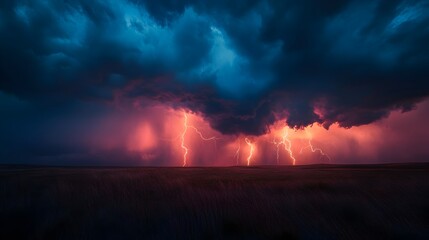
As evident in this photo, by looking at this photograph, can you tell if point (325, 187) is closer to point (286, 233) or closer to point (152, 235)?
point (286, 233)

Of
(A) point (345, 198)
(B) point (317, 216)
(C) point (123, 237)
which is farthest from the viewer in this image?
(A) point (345, 198)

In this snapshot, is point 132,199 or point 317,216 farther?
point 132,199

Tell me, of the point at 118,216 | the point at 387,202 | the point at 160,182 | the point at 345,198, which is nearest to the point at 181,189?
the point at 160,182

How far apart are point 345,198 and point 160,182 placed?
801 cm

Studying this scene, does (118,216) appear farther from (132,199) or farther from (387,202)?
(387,202)

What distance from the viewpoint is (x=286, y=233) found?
6.59 metres

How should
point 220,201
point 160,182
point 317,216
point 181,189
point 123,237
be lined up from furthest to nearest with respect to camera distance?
point 160,182 < point 181,189 < point 220,201 < point 317,216 < point 123,237

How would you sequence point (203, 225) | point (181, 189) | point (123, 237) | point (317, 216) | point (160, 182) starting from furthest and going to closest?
point (160, 182) < point (181, 189) < point (317, 216) < point (203, 225) < point (123, 237)

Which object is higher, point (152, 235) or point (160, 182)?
point (160, 182)

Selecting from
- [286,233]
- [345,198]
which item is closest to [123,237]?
[286,233]

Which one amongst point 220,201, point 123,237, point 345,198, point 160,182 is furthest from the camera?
point 160,182

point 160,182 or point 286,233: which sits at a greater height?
point 160,182

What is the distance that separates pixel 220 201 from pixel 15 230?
19.5 ft

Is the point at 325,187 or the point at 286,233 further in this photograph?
the point at 325,187
